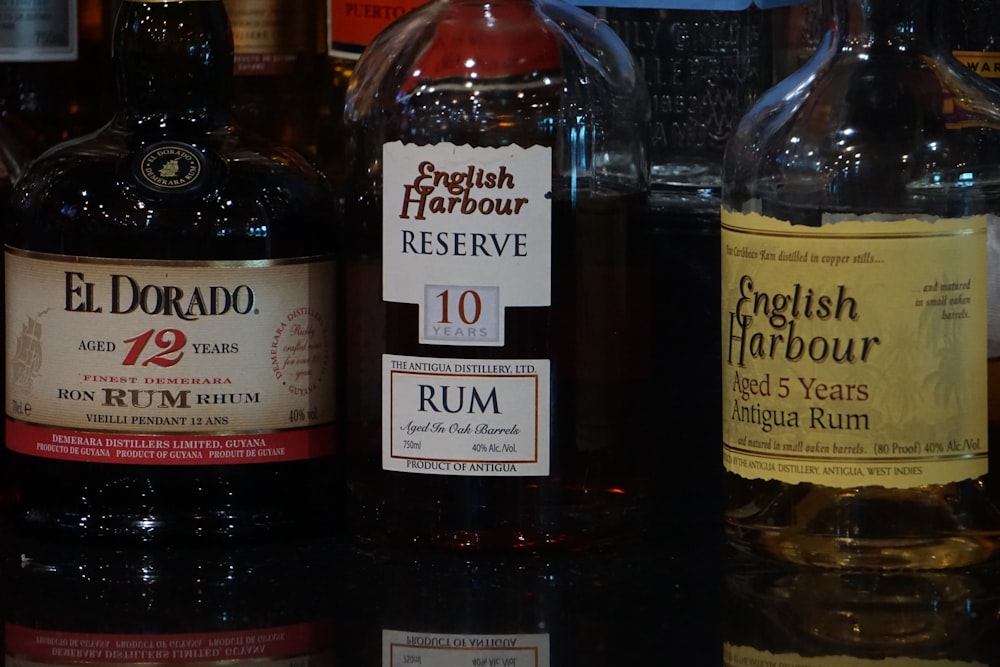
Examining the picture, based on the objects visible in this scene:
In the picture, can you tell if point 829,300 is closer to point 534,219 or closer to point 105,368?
point 534,219

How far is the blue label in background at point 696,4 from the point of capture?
1.02 m

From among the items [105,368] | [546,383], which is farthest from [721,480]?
[105,368]

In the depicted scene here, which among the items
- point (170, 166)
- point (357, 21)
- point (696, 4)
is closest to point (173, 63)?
point (170, 166)

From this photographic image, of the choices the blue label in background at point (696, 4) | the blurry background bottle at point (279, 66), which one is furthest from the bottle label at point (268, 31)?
the blue label in background at point (696, 4)

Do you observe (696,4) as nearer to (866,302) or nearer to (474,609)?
(866,302)

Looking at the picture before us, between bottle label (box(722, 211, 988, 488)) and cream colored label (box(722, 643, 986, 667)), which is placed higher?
bottle label (box(722, 211, 988, 488))

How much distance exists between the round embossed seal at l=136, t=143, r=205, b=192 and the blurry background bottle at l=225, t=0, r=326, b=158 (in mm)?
190

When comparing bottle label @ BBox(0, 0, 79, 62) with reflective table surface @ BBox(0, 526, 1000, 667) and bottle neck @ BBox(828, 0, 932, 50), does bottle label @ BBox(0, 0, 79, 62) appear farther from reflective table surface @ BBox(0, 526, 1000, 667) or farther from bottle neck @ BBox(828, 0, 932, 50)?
bottle neck @ BBox(828, 0, 932, 50)

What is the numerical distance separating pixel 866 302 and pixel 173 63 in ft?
1.20

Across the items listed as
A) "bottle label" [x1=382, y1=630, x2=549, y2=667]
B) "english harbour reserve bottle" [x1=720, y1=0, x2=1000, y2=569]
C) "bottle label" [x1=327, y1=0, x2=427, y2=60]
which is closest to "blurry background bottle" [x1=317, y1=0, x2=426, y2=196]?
"bottle label" [x1=327, y1=0, x2=427, y2=60]

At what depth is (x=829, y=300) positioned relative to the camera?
0.89 m

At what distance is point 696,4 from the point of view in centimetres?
102

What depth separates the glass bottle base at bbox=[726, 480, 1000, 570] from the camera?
91 centimetres

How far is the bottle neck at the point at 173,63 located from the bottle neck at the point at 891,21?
314 millimetres
